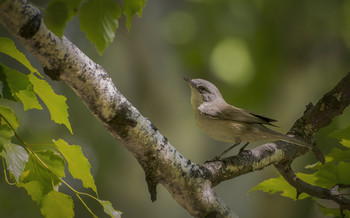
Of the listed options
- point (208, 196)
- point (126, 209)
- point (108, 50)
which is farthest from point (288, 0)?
point (208, 196)

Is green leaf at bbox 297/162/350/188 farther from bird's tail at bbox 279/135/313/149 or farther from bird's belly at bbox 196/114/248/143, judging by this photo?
bird's belly at bbox 196/114/248/143

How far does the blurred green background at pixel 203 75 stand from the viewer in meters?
5.61

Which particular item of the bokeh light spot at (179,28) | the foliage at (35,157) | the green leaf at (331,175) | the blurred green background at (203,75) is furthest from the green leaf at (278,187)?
the bokeh light spot at (179,28)

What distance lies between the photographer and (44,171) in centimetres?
168

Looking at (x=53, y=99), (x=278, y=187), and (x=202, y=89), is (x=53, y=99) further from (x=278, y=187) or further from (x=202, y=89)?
(x=202, y=89)

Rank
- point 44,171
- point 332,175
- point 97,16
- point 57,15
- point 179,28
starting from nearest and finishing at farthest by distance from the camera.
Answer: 1. point 57,15
2. point 97,16
3. point 44,171
4. point 332,175
5. point 179,28

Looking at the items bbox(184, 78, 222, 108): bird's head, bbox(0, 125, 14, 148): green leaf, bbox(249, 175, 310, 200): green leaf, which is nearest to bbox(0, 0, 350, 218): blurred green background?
bbox(184, 78, 222, 108): bird's head

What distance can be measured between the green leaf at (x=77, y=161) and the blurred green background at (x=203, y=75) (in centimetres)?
381

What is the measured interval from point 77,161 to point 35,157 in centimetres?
17

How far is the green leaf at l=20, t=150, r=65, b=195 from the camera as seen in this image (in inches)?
65.4

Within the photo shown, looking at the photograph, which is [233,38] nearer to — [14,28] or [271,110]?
[271,110]

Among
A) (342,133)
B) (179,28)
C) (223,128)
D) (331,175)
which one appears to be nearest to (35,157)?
(342,133)

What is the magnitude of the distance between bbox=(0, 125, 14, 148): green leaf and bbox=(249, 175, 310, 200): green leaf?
4.21 ft

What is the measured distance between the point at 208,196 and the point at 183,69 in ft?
14.8
